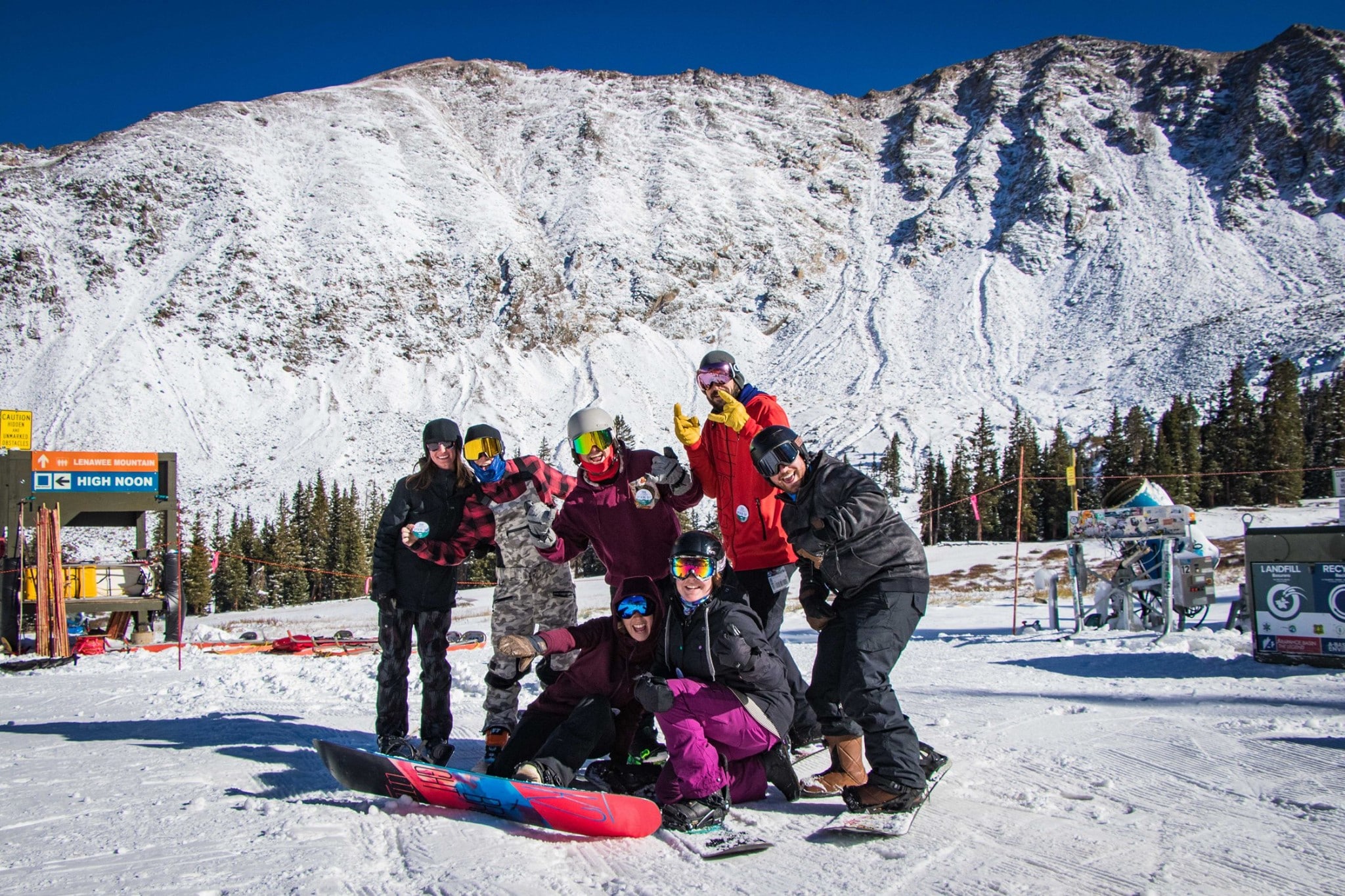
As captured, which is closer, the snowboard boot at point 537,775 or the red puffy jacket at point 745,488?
the snowboard boot at point 537,775

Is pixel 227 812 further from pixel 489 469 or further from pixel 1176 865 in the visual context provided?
pixel 1176 865

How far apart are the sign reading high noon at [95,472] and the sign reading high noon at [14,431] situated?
382 millimetres

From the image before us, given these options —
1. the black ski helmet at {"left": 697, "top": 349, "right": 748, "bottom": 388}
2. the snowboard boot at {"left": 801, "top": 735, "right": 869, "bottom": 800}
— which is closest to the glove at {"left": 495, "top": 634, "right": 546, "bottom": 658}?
the snowboard boot at {"left": 801, "top": 735, "right": 869, "bottom": 800}

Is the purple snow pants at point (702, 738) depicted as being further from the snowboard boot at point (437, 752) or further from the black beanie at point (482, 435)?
the black beanie at point (482, 435)

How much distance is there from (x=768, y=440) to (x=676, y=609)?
2.91ft

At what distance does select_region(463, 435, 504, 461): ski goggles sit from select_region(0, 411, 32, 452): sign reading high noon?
16295 millimetres

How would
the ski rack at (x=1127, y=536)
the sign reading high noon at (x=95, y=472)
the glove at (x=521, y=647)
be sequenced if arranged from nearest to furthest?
the glove at (x=521, y=647)
the ski rack at (x=1127, y=536)
the sign reading high noon at (x=95, y=472)

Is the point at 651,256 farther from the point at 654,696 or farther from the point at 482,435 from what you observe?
the point at 654,696

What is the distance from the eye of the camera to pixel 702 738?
3.35 m

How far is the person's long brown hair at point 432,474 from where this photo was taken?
15.4 ft

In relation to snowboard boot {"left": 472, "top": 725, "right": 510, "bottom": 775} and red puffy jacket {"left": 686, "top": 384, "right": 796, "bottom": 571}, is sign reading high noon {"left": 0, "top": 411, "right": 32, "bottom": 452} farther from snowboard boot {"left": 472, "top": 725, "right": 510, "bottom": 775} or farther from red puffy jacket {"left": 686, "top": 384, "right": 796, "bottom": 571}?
red puffy jacket {"left": 686, "top": 384, "right": 796, "bottom": 571}

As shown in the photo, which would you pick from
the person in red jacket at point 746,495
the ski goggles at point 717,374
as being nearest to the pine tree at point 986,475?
the person in red jacket at point 746,495

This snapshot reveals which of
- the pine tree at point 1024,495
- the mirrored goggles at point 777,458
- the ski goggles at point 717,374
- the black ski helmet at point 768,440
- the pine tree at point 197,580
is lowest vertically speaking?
the pine tree at point 197,580

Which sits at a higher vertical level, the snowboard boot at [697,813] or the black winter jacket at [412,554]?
the black winter jacket at [412,554]
